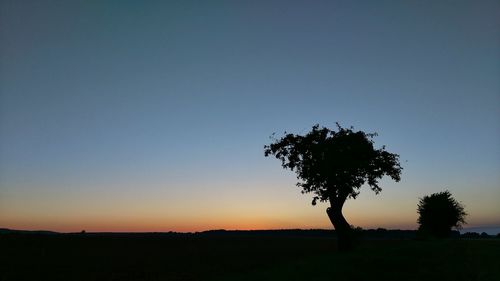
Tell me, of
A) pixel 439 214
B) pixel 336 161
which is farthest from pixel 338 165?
pixel 439 214

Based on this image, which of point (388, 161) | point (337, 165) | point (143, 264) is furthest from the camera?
point (388, 161)

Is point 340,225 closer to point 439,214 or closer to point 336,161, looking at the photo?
point 336,161

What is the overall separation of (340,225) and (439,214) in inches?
1614

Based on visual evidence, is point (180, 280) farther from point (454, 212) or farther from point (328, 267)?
point (454, 212)

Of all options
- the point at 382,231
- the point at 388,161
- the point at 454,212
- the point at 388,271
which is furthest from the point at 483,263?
the point at 382,231

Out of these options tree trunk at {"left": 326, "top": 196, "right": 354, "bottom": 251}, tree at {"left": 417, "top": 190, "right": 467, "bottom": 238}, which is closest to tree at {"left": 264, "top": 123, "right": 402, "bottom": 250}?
tree trunk at {"left": 326, "top": 196, "right": 354, "bottom": 251}

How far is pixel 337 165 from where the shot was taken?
52.6 m

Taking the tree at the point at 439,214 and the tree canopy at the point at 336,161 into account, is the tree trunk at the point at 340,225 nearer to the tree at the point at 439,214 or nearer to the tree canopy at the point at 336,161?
the tree canopy at the point at 336,161

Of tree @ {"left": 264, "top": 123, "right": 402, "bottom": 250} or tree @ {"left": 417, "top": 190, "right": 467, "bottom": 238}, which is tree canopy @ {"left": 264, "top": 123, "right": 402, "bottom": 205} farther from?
tree @ {"left": 417, "top": 190, "right": 467, "bottom": 238}

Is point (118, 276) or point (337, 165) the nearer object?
point (118, 276)

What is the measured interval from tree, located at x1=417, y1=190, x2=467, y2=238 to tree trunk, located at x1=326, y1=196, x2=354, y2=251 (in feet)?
123

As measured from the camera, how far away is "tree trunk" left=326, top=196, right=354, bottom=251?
5281cm

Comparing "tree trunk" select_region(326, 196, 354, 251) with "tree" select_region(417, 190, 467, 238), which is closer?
"tree trunk" select_region(326, 196, 354, 251)

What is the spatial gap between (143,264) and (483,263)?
2722 centimetres
